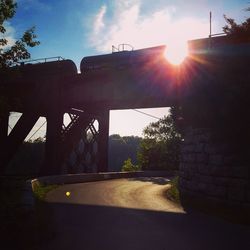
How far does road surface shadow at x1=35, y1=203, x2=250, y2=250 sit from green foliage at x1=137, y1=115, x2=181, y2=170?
1614 inches

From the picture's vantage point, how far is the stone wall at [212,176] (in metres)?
13.1

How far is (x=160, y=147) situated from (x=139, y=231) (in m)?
49.2

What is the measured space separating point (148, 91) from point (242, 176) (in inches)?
480

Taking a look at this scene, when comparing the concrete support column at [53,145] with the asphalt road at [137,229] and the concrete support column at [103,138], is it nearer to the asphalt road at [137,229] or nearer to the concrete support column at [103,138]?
the concrete support column at [103,138]

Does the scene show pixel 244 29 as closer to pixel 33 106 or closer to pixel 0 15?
pixel 0 15

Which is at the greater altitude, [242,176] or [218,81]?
[218,81]

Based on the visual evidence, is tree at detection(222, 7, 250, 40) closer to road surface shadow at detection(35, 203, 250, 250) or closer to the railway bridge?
the railway bridge

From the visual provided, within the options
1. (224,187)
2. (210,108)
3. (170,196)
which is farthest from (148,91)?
(224,187)

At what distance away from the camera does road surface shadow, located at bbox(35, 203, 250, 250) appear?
844 centimetres

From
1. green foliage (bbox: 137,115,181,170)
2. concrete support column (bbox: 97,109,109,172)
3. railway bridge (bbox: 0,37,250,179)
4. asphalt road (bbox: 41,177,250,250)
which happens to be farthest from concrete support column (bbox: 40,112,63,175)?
green foliage (bbox: 137,115,181,170)

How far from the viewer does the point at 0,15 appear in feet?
55.3

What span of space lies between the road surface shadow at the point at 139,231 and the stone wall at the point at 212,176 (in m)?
1.36

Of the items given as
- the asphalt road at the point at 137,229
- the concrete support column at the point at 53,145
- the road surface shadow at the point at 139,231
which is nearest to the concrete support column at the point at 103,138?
the concrete support column at the point at 53,145

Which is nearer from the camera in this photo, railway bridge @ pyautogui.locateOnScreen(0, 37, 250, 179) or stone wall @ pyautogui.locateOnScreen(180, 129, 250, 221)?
stone wall @ pyautogui.locateOnScreen(180, 129, 250, 221)
